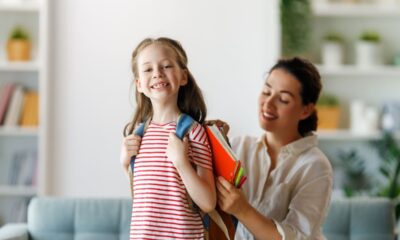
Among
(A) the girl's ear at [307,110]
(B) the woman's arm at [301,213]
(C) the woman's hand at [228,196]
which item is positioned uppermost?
(A) the girl's ear at [307,110]

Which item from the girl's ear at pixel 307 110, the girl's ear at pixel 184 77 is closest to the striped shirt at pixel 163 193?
the girl's ear at pixel 184 77

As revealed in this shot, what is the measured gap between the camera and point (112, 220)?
289cm

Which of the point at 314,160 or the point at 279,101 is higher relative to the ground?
the point at 279,101

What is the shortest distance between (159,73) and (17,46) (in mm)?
3126

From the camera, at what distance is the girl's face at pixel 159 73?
194 cm

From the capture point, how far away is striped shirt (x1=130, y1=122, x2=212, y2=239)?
6.18 feet

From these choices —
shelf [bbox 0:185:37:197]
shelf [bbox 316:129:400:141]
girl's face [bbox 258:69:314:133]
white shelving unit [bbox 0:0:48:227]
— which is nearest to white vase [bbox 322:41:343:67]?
shelf [bbox 316:129:400:141]

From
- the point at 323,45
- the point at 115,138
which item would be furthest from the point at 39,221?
the point at 323,45

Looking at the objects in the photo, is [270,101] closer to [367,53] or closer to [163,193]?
[163,193]

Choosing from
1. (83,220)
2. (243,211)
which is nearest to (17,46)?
(83,220)

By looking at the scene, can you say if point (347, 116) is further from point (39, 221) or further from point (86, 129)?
point (39, 221)

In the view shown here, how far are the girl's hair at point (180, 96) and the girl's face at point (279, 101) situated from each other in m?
0.48

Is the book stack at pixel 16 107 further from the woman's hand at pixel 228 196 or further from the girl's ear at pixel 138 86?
the woman's hand at pixel 228 196

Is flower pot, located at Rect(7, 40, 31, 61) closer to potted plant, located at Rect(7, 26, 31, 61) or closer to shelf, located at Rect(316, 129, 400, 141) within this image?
potted plant, located at Rect(7, 26, 31, 61)
